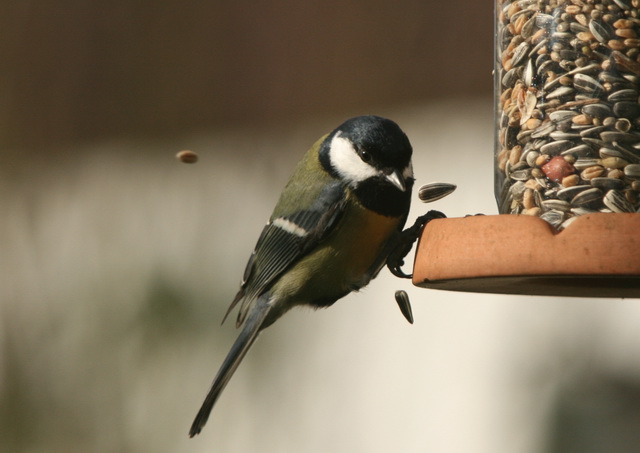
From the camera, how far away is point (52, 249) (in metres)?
4.27

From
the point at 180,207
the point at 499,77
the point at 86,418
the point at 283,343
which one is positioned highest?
the point at 499,77

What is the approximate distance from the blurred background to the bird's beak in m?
1.15

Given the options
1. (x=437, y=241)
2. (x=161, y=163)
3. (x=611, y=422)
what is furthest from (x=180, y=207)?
(x=437, y=241)

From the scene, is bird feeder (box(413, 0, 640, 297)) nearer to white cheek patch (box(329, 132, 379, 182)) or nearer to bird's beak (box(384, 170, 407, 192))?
bird's beak (box(384, 170, 407, 192))

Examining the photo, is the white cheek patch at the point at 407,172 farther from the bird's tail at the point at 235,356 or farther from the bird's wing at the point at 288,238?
the bird's tail at the point at 235,356

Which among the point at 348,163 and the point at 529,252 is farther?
the point at 348,163

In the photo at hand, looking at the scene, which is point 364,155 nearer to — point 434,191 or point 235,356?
point 434,191

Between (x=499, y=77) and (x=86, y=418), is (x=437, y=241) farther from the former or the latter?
(x=86, y=418)

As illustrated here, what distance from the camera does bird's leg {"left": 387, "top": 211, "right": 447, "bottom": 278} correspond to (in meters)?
2.16

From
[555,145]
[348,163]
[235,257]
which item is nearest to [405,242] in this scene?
[348,163]

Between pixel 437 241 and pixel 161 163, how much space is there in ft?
8.41

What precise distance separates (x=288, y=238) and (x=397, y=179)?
0.37m

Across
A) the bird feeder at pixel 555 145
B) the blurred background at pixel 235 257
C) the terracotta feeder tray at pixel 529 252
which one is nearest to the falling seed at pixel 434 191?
the bird feeder at pixel 555 145

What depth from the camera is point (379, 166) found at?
2.26m
